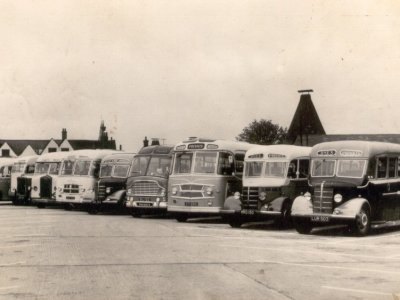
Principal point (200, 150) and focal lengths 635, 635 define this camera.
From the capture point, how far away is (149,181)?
23.2 metres

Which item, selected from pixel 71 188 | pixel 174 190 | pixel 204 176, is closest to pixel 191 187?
pixel 204 176

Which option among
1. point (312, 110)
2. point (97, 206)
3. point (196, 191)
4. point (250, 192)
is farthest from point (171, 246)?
point (312, 110)

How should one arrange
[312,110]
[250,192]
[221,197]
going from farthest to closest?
[312,110], [221,197], [250,192]

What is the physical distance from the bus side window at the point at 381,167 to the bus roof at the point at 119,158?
11839mm

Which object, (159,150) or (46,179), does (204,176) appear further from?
(46,179)

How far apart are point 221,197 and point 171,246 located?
7032 mm

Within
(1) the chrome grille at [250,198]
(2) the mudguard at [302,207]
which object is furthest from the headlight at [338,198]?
(1) the chrome grille at [250,198]

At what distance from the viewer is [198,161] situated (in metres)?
21.2

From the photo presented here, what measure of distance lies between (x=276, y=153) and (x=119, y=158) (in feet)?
29.8

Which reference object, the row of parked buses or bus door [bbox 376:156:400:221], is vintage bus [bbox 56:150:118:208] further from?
bus door [bbox 376:156:400:221]

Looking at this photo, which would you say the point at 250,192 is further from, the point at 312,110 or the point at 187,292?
the point at 312,110

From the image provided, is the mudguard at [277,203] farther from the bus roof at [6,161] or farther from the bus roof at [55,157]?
the bus roof at [6,161]

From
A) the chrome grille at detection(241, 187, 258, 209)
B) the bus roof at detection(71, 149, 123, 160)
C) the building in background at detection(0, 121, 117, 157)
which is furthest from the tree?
the chrome grille at detection(241, 187, 258, 209)

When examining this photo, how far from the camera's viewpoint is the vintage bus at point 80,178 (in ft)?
88.5
